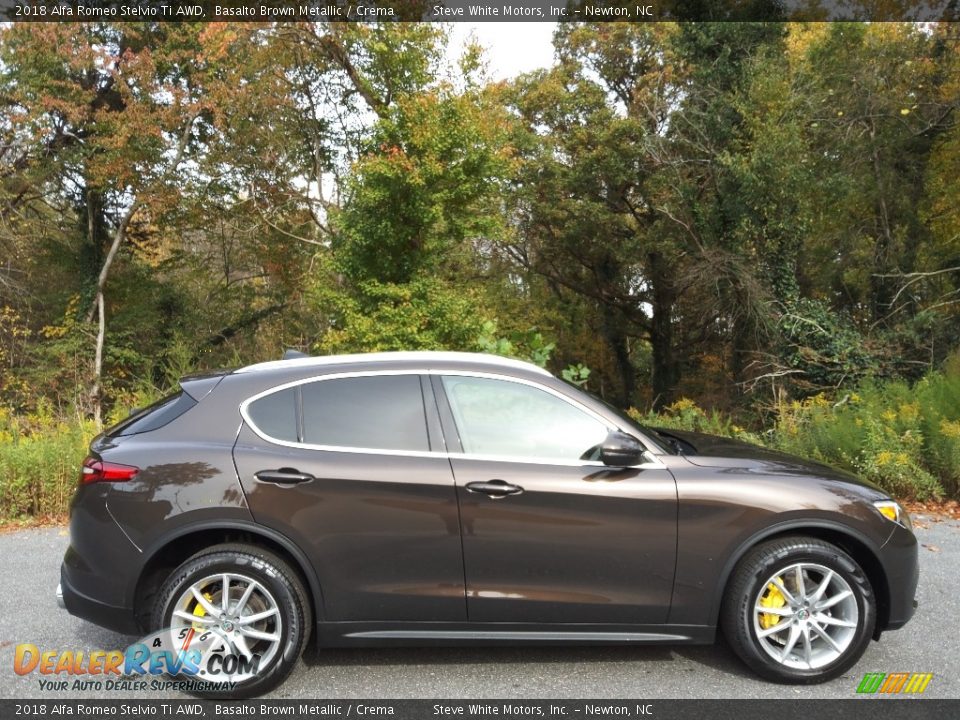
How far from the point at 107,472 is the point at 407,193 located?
9912 mm

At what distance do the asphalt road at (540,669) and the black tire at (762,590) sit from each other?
8cm

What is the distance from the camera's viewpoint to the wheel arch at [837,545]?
3.38 meters

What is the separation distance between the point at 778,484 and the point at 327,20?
19.9m

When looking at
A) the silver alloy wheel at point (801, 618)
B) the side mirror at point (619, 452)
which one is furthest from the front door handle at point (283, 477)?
the silver alloy wheel at point (801, 618)

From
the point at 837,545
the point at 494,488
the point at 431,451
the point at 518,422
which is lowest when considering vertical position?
the point at 837,545

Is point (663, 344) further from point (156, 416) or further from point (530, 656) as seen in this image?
point (156, 416)

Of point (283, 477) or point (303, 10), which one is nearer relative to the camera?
point (283, 477)

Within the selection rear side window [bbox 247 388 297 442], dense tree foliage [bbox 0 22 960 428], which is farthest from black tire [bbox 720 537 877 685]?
dense tree foliage [bbox 0 22 960 428]

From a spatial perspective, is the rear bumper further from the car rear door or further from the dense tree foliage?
the dense tree foliage

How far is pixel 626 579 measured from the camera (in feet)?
11.0

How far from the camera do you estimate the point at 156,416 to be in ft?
11.9

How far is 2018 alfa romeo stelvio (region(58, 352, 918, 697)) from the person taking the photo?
130 inches
